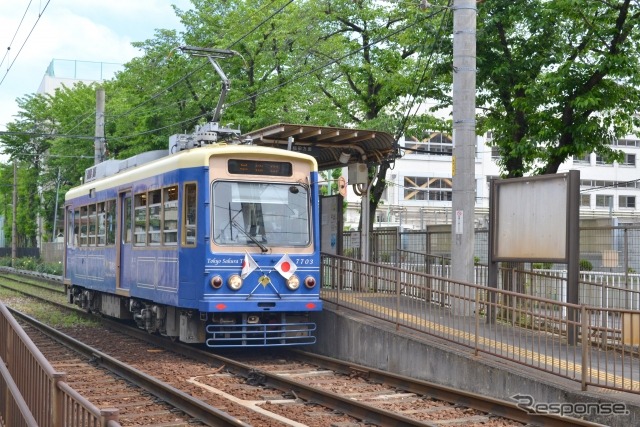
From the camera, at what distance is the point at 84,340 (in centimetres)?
1825

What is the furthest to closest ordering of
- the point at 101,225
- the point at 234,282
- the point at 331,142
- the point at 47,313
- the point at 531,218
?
the point at 47,313, the point at 101,225, the point at 331,142, the point at 234,282, the point at 531,218

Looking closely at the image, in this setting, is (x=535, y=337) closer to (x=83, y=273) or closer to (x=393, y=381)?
(x=393, y=381)

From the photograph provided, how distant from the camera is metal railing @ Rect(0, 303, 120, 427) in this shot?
5227mm

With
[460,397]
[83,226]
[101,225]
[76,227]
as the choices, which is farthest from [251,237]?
[76,227]

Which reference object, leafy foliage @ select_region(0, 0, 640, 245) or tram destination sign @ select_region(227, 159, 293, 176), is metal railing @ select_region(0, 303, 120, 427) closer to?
tram destination sign @ select_region(227, 159, 293, 176)

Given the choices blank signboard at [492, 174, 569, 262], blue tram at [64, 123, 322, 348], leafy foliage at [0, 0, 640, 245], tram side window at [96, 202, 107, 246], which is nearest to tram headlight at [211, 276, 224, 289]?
blue tram at [64, 123, 322, 348]

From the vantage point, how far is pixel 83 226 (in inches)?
851

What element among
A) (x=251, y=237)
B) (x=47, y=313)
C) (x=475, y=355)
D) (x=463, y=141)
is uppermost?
(x=463, y=141)

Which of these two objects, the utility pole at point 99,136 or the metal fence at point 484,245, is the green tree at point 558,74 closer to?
the metal fence at point 484,245

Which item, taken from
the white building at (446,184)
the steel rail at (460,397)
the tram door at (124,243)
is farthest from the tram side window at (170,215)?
the white building at (446,184)

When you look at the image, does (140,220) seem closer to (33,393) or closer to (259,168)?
(259,168)

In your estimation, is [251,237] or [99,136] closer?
[251,237]

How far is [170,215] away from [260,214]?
167cm

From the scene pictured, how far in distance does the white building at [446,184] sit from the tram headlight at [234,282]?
138ft
